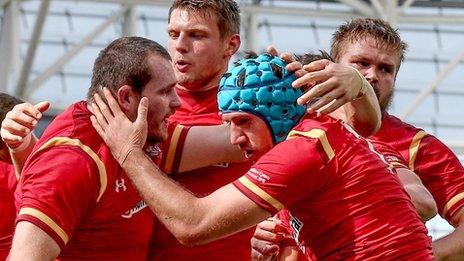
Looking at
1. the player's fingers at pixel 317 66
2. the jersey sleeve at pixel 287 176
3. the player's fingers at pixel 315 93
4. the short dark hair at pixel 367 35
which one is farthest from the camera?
the short dark hair at pixel 367 35

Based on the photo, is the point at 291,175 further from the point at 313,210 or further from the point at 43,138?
the point at 43,138

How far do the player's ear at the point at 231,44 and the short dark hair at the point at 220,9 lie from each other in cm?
2

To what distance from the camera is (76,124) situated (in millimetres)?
5309

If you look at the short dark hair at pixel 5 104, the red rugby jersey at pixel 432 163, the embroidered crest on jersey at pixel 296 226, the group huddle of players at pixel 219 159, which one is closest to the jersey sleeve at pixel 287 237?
the group huddle of players at pixel 219 159

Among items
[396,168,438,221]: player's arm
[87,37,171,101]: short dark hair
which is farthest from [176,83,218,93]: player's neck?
[396,168,438,221]: player's arm

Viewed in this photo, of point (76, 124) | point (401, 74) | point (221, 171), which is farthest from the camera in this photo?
point (401, 74)

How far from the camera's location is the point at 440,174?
6469 millimetres

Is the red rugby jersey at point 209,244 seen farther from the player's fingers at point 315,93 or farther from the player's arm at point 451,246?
the player's fingers at point 315,93

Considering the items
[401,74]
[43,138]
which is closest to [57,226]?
[43,138]

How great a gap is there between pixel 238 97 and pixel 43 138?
32.1 inches

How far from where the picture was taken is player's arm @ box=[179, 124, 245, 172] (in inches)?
226

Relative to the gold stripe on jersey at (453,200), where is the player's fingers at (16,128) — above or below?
above

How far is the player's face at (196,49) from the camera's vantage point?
617cm

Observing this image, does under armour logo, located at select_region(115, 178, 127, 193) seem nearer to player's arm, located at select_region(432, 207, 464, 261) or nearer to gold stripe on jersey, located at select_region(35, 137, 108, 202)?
gold stripe on jersey, located at select_region(35, 137, 108, 202)
